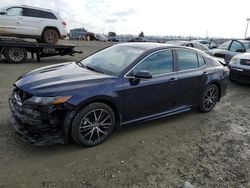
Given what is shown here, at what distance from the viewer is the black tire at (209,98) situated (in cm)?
496

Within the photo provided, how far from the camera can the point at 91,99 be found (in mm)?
3234

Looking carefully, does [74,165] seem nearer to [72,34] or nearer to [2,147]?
[2,147]

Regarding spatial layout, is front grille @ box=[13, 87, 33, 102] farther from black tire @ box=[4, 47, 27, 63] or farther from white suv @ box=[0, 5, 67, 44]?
white suv @ box=[0, 5, 67, 44]

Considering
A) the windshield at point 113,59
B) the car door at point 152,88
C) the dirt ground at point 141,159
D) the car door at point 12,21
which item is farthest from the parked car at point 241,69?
the car door at point 12,21

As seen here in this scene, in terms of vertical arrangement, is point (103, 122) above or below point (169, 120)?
above

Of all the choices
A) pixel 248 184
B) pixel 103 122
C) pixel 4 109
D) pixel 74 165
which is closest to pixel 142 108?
pixel 103 122

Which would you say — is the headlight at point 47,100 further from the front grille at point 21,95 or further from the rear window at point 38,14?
the rear window at point 38,14

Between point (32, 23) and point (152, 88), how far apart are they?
8826 mm

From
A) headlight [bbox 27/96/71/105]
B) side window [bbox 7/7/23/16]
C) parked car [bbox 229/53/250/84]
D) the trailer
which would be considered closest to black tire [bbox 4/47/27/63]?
the trailer

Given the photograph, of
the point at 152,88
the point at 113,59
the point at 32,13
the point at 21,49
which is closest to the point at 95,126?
the point at 152,88

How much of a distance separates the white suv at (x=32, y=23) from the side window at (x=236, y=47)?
8.16 m

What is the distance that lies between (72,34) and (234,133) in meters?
46.1

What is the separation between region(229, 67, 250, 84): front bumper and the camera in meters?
7.47

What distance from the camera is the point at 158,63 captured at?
4.07 meters
